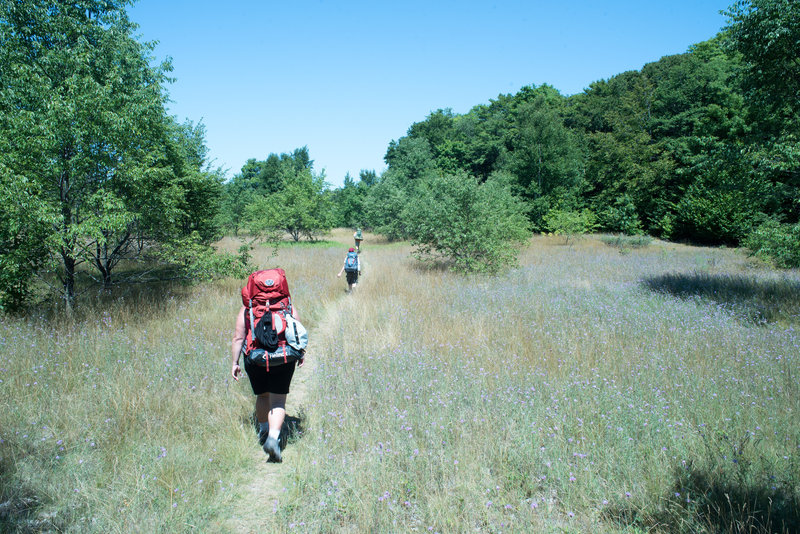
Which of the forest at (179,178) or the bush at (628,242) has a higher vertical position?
the forest at (179,178)

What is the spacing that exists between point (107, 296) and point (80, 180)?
271 centimetres

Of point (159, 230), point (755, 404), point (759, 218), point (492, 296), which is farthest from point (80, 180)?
point (759, 218)

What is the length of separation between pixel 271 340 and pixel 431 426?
1.76 m

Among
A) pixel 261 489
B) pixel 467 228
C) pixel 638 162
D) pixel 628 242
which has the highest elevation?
pixel 638 162

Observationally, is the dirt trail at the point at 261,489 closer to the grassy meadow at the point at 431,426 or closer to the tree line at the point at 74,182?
the grassy meadow at the point at 431,426

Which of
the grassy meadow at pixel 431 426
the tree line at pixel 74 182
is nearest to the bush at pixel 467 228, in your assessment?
the grassy meadow at pixel 431 426

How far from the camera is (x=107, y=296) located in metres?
8.86

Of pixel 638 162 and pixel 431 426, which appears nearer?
pixel 431 426

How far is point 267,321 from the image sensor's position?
366 centimetres

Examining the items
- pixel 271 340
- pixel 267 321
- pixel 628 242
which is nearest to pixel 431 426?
pixel 271 340

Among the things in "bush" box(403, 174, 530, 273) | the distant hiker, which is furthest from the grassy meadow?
"bush" box(403, 174, 530, 273)

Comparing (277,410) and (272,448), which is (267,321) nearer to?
(277,410)

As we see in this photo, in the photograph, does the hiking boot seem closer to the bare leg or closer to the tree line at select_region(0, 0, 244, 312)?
the bare leg

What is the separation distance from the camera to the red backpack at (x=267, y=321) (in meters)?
3.66
